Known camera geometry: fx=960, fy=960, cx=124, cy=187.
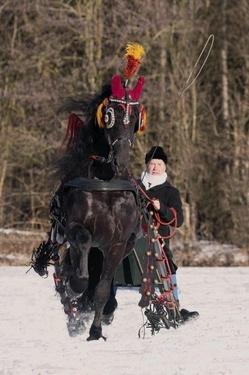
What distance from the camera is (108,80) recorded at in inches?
819

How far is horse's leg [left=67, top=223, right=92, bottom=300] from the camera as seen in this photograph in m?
7.09

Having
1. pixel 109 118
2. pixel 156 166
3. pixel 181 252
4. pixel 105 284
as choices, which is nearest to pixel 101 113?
pixel 109 118

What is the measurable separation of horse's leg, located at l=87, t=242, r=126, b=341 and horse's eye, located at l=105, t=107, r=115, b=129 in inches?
36.8

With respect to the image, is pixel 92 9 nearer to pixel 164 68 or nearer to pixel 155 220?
pixel 164 68

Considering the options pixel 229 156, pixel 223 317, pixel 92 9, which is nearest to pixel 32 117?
pixel 92 9

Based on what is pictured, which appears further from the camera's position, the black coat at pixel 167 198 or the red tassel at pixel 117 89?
the black coat at pixel 167 198

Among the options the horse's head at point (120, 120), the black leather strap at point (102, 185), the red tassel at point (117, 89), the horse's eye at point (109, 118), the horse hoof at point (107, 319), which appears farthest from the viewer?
the horse hoof at point (107, 319)

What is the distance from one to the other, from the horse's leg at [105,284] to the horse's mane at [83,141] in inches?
24.7

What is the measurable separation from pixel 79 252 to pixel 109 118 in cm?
102

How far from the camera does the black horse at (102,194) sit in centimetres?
701

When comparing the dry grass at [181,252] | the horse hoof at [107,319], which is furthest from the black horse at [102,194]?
the dry grass at [181,252]

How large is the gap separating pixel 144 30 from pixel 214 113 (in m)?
3.40

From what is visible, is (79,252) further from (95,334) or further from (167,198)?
(167,198)

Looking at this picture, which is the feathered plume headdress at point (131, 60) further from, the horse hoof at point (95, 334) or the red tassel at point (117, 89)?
the horse hoof at point (95, 334)
